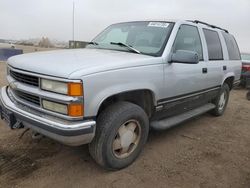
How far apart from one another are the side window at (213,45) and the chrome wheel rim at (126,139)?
2270mm

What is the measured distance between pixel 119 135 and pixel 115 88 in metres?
0.66

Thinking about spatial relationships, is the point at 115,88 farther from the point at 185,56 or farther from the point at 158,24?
the point at 158,24

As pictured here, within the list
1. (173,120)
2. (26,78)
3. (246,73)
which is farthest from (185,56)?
(246,73)

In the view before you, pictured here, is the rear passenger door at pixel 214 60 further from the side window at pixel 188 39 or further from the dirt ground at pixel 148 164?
the dirt ground at pixel 148 164

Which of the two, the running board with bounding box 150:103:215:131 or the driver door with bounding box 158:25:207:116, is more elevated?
the driver door with bounding box 158:25:207:116

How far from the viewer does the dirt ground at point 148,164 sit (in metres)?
2.95

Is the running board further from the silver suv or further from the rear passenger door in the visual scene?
the rear passenger door

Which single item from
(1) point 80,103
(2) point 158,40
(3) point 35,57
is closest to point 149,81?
(2) point 158,40

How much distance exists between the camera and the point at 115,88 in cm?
279

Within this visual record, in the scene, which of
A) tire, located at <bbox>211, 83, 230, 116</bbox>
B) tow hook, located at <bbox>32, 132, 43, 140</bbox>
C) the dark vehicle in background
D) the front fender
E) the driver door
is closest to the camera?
the front fender

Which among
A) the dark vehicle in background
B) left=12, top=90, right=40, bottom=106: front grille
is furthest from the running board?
the dark vehicle in background

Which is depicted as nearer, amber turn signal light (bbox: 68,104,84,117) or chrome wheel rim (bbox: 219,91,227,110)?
amber turn signal light (bbox: 68,104,84,117)

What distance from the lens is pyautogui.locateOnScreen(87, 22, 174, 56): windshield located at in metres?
3.62

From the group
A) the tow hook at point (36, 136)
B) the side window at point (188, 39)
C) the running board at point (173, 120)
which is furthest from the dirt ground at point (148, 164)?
the side window at point (188, 39)
